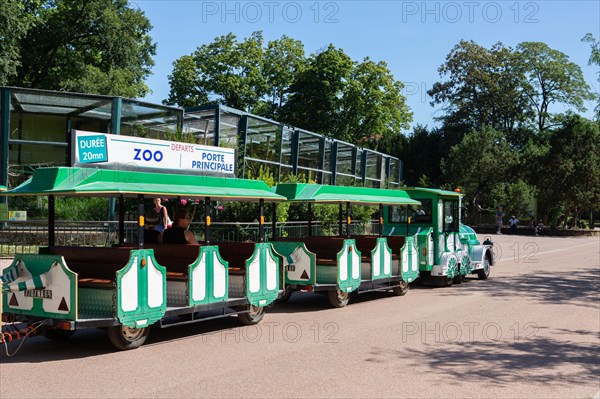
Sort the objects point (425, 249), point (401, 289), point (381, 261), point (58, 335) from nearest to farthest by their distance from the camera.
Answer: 1. point (58, 335)
2. point (381, 261)
3. point (401, 289)
4. point (425, 249)

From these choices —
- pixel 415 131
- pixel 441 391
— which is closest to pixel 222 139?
pixel 441 391

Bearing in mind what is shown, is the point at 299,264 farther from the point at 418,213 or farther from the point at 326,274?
the point at 418,213

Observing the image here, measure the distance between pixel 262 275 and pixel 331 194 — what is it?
2697 mm

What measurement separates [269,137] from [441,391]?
23.9m

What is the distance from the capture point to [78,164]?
877 centimetres

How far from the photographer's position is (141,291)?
8375mm

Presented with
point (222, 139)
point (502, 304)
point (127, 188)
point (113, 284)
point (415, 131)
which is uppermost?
point (415, 131)

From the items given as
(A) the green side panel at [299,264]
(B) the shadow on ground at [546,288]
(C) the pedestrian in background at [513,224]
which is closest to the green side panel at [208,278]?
(A) the green side panel at [299,264]

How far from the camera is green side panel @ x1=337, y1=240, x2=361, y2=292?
488 inches

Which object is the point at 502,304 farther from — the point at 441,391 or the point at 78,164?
the point at 78,164

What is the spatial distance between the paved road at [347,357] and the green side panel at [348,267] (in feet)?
1.66

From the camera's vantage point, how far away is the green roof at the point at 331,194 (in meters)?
12.2

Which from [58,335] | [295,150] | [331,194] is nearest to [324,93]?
[295,150]

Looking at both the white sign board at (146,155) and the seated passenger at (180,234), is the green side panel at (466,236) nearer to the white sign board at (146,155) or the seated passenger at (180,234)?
the white sign board at (146,155)
